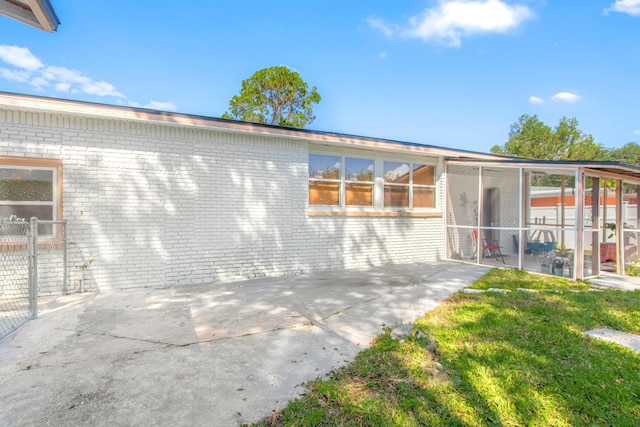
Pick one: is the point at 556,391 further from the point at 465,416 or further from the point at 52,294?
the point at 52,294

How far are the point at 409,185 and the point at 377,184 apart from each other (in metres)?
1.12

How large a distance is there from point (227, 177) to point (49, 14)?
462 cm

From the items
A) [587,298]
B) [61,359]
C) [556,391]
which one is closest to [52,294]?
[61,359]

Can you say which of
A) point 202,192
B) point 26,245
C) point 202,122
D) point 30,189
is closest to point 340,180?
point 202,192

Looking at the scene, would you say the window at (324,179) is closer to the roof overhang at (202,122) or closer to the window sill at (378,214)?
the window sill at (378,214)

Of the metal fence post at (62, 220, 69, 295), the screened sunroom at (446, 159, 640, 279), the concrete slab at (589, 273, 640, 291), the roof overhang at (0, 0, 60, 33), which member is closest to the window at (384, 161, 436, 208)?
the screened sunroom at (446, 159, 640, 279)

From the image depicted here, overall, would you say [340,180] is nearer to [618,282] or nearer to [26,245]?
[26,245]

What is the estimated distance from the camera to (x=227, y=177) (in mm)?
6723

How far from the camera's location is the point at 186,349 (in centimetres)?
324

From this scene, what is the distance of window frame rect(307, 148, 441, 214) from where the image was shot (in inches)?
309

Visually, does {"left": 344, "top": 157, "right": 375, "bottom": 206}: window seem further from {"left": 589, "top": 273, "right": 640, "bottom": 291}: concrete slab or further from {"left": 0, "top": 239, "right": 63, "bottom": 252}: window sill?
{"left": 0, "top": 239, "right": 63, "bottom": 252}: window sill

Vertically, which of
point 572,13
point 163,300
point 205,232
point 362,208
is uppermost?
point 572,13

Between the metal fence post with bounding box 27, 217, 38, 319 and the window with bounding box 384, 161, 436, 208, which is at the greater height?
the window with bounding box 384, 161, 436, 208

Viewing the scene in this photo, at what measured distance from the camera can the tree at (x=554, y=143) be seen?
30281 mm
